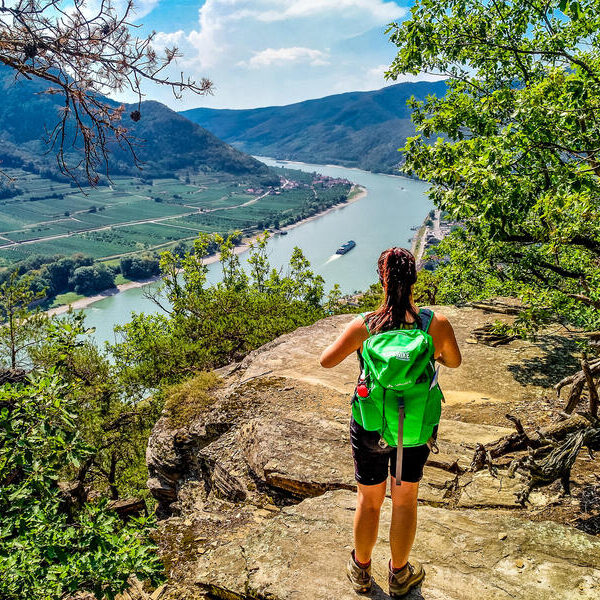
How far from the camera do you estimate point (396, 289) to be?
2791 millimetres

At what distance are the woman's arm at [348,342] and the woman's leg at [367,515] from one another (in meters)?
0.89

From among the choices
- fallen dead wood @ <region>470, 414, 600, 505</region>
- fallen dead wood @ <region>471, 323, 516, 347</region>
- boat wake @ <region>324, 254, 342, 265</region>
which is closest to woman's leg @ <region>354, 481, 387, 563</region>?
fallen dead wood @ <region>470, 414, 600, 505</region>

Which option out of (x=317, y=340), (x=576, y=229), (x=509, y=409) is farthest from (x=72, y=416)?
(x=317, y=340)

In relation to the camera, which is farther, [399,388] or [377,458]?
[377,458]

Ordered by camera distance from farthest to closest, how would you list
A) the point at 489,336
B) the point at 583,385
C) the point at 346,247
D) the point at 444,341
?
the point at 346,247 → the point at 489,336 → the point at 583,385 → the point at 444,341

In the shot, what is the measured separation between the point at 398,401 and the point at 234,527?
3.16m

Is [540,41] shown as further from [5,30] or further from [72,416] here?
[72,416]

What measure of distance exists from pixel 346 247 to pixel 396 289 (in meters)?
95.9

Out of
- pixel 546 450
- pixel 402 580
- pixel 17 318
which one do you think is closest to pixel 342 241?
pixel 17 318

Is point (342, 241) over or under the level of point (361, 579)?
under

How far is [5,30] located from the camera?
279 centimetres

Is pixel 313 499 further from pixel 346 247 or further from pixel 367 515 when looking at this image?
pixel 346 247

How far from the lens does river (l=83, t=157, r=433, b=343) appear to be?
249 ft

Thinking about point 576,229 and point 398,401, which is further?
point 576,229
